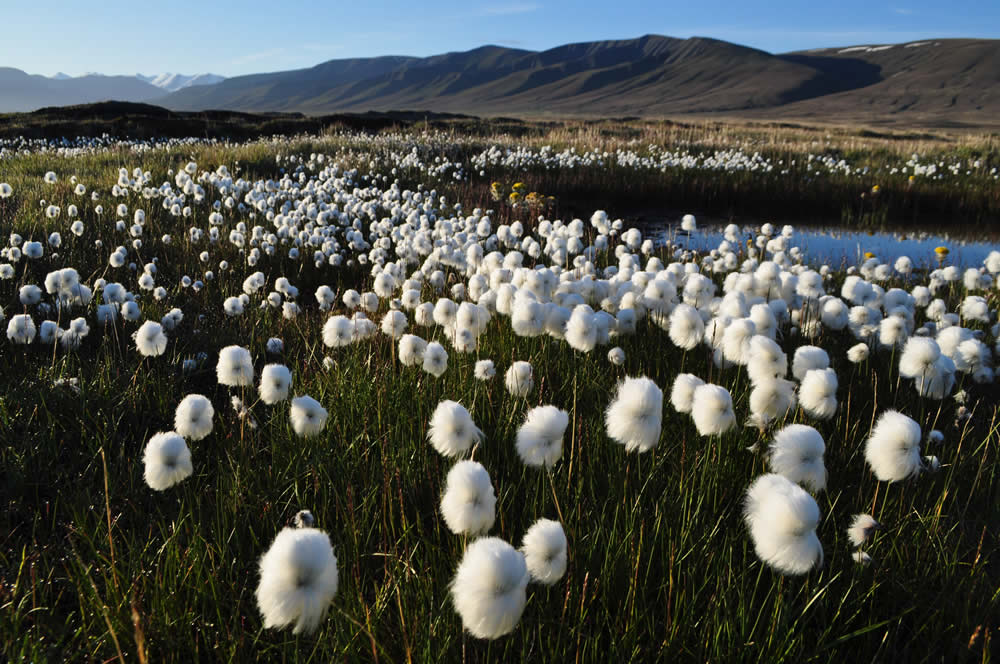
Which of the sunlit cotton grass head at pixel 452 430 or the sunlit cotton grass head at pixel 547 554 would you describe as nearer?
the sunlit cotton grass head at pixel 547 554

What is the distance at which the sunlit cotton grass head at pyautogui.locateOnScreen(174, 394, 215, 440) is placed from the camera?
214 centimetres

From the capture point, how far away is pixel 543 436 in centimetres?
185

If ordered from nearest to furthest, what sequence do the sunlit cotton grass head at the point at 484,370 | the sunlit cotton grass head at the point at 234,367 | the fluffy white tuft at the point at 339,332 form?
the sunlit cotton grass head at the point at 234,367
the sunlit cotton grass head at the point at 484,370
the fluffy white tuft at the point at 339,332

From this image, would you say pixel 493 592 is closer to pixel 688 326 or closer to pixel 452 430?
pixel 452 430

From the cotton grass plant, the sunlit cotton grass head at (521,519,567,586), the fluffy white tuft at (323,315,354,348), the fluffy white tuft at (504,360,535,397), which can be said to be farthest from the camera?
the fluffy white tuft at (323,315,354,348)

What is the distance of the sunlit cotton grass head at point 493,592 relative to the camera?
Answer: 3.96 ft

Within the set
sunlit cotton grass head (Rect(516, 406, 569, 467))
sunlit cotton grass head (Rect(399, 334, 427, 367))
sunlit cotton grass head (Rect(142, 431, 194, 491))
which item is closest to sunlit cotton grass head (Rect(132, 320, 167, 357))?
sunlit cotton grass head (Rect(399, 334, 427, 367))

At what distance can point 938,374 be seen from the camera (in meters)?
2.82

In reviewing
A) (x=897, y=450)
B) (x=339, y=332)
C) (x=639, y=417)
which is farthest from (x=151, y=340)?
(x=897, y=450)

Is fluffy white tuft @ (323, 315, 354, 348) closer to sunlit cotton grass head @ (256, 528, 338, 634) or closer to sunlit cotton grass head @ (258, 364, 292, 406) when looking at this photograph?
sunlit cotton grass head @ (258, 364, 292, 406)

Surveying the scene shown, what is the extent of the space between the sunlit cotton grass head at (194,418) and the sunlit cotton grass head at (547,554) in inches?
52.6

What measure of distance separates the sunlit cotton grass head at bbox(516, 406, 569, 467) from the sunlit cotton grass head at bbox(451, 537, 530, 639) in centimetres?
62

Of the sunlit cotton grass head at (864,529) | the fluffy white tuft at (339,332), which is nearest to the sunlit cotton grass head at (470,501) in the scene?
the sunlit cotton grass head at (864,529)

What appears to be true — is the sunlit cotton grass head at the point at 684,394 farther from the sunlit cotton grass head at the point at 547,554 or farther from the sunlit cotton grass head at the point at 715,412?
the sunlit cotton grass head at the point at 547,554
